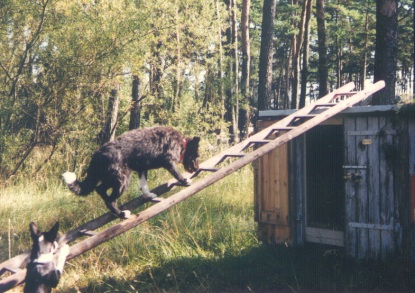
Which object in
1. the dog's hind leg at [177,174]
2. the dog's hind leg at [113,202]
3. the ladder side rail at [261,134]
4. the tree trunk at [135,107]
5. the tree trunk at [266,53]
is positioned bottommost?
the dog's hind leg at [113,202]

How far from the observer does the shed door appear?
638 cm

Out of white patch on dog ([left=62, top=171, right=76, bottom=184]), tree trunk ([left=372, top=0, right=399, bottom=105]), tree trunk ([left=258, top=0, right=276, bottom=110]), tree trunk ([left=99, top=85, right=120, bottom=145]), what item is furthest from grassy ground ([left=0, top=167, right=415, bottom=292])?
tree trunk ([left=258, top=0, right=276, bottom=110])

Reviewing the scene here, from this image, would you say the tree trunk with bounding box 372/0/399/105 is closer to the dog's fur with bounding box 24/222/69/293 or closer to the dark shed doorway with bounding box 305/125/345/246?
the dark shed doorway with bounding box 305/125/345/246

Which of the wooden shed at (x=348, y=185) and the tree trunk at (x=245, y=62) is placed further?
the tree trunk at (x=245, y=62)

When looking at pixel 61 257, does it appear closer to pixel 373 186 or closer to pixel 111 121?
pixel 373 186

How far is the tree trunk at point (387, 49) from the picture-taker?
8648 mm

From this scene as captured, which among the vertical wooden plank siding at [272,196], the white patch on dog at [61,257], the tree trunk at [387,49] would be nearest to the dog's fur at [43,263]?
the white patch on dog at [61,257]

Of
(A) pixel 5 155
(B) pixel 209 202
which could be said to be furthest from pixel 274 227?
(A) pixel 5 155

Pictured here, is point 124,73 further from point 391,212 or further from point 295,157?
point 391,212

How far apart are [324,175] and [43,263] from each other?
5.53 m

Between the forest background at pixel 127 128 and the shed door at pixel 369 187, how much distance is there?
35 centimetres

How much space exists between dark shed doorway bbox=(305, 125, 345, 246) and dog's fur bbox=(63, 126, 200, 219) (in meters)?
3.27

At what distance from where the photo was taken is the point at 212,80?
50.4 feet

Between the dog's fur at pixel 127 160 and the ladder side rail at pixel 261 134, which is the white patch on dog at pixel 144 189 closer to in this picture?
the dog's fur at pixel 127 160
